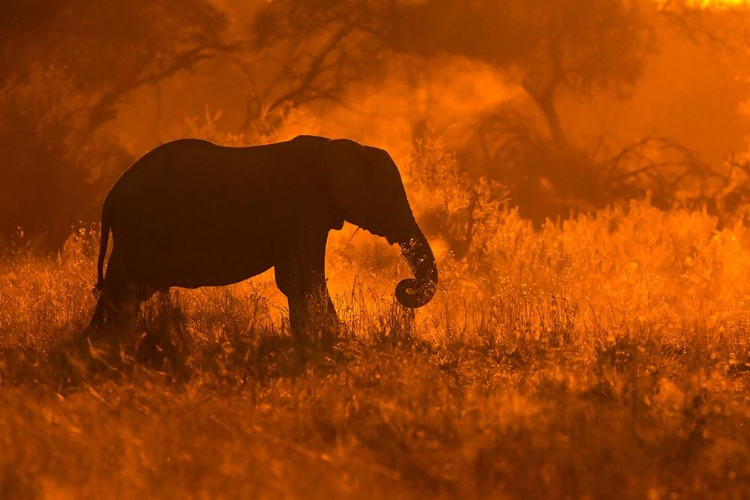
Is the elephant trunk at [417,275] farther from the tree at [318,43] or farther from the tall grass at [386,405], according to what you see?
the tree at [318,43]

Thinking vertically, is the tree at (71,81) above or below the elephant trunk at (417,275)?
above

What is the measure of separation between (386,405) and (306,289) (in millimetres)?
3043

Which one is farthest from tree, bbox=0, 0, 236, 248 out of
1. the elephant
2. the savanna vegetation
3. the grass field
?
the elephant

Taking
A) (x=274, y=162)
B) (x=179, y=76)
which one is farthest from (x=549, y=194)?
(x=274, y=162)

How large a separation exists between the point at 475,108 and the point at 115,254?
20.1 m

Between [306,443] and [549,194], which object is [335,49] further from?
[306,443]

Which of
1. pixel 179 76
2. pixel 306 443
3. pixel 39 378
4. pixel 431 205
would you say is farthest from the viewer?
pixel 179 76

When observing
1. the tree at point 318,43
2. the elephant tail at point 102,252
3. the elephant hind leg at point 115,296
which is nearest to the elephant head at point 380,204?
the elephant hind leg at point 115,296

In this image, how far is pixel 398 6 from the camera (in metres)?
27.5

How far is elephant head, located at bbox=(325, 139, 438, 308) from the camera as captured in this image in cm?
906

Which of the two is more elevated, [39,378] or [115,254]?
[115,254]

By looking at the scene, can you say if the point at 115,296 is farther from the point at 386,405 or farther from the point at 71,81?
the point at 71,81

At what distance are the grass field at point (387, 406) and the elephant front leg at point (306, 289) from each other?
0.18 metres

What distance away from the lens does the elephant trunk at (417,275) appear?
8898 mm
